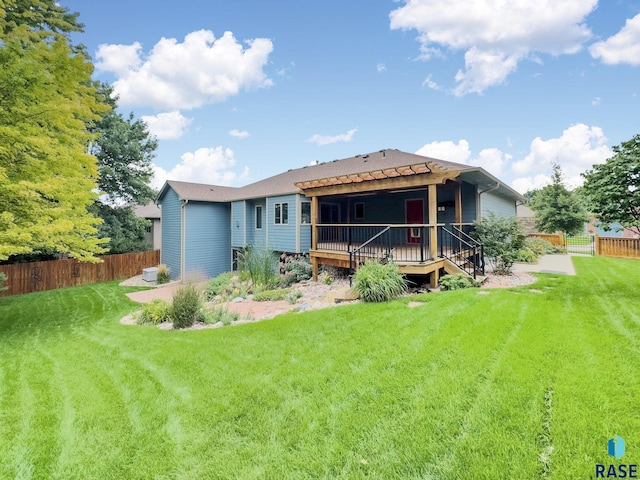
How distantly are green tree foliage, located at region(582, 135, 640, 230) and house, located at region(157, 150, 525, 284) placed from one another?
302 cm

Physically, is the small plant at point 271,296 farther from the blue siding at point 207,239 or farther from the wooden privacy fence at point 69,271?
the wooden privacy fence at point 69,271

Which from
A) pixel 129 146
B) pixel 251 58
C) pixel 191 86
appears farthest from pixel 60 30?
pixel 129 146

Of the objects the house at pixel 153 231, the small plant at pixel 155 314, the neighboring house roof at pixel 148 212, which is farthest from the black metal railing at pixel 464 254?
the neighboring house roof at pixel 148 212

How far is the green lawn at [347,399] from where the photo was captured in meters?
2.18

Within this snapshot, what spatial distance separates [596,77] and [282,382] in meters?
14.9

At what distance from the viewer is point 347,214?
13.8 m

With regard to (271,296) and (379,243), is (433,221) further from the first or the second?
(271,296)

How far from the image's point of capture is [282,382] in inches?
135

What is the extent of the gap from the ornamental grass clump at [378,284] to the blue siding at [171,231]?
12.2m

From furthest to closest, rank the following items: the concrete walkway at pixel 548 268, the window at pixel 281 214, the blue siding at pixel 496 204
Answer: the window at pixel 281 214, the blue siding at pixel 496 204, the concrete walkway at pixel 548 268

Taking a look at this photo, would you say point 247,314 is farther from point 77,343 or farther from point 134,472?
point 134,472

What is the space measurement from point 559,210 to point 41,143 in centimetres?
2807

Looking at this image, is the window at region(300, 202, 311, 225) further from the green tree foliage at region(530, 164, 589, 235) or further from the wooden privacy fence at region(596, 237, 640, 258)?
the green tree foliage at region(530, 164, 589, 235)

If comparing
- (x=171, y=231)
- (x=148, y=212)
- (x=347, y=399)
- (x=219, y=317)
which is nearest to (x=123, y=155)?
(x=171, y=231)
